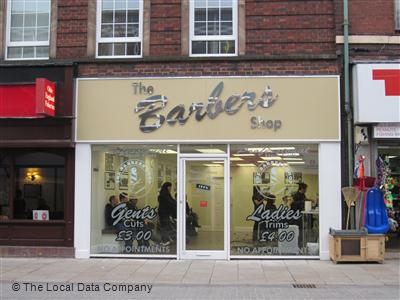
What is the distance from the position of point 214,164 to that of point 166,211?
149 centimetres

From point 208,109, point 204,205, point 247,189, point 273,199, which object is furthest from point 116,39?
point 273,199

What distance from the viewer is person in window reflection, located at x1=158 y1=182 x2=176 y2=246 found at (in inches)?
488

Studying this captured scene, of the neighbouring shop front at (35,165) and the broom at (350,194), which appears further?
the neighbouring shop front at (35,165)

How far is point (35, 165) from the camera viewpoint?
12.8 metres

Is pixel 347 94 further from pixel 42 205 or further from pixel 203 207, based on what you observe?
pixel 42 205

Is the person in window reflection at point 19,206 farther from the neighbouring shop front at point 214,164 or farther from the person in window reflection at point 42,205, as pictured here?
the neighbouring shop front at point 214,164

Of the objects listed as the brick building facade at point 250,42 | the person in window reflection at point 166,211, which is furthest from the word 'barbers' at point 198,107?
the person in window reflection at point 166,211

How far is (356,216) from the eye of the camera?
39.5ft

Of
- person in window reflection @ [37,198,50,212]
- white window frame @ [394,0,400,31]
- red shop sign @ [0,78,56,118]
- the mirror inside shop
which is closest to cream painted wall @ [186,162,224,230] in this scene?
the mirror inside shop

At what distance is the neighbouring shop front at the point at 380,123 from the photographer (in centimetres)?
1173

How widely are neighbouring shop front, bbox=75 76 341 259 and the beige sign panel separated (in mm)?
22

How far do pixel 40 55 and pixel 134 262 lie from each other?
5279mm

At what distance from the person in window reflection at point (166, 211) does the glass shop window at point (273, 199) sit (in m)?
1.35

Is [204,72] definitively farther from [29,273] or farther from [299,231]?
[29,273]
